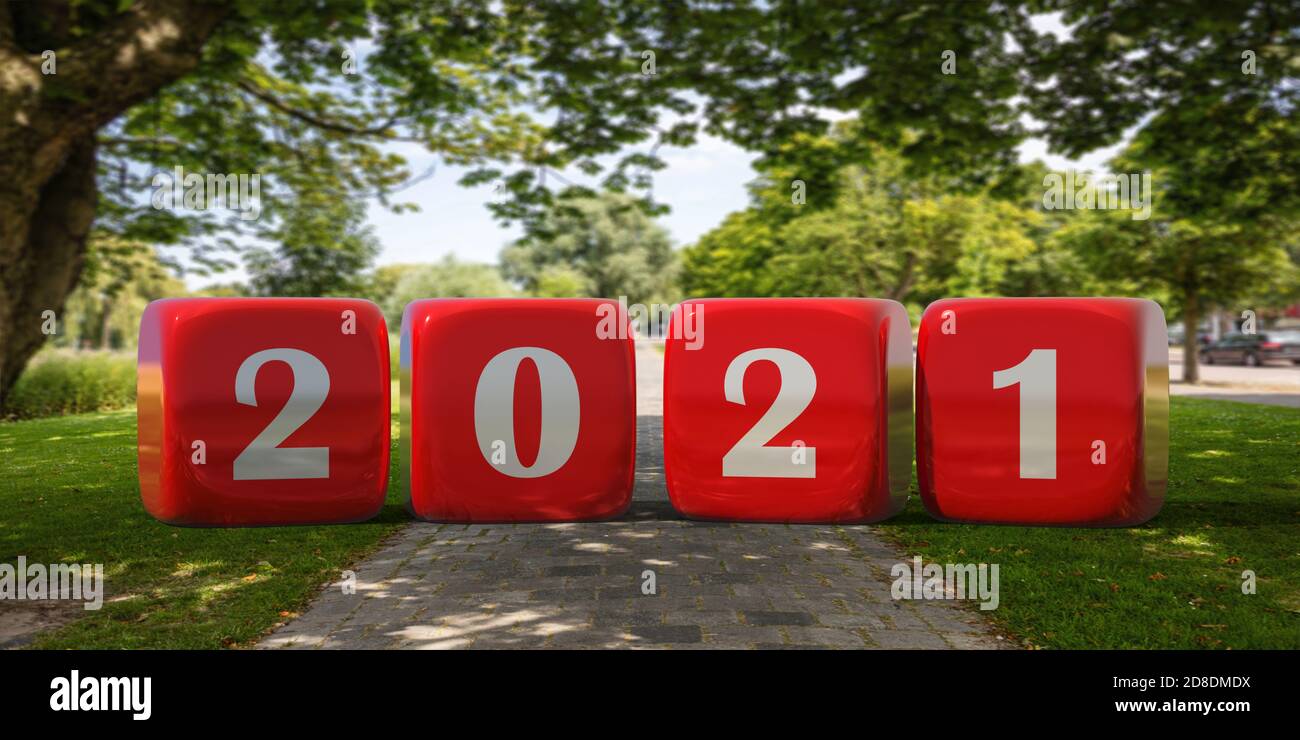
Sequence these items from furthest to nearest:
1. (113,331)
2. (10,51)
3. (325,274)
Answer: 1. (113,331)
2. (325,274)
3. (10,51)

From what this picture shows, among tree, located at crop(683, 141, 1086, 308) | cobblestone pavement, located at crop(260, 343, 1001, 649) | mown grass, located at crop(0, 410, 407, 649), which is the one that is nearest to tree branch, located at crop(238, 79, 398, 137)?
mown grass, located at crop(0, 410, 407, 649)

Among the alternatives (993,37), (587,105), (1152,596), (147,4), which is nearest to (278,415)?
(1152,596)

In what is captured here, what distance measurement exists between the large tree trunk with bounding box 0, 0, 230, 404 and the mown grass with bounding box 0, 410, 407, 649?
50.8 inches

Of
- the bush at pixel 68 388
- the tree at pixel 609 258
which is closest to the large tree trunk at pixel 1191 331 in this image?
the bush at pixel 68 388

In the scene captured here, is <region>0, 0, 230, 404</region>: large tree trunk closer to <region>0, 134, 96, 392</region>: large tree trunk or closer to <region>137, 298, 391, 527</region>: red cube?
<region>0, 134, 96, 392</region>: large tree trunk

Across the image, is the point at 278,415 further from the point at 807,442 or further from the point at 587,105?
the point at 587,105

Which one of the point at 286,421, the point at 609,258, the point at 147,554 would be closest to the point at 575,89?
the point at 147,554

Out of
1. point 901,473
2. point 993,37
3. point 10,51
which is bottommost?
point 901,473

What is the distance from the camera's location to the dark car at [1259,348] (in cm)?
3753

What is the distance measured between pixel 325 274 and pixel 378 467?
148 feet

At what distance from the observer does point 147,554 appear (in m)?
6.97

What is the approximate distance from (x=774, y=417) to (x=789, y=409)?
5 centimetres

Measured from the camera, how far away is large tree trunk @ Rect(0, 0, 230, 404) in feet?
25.0

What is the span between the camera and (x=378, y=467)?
8.30 ft
